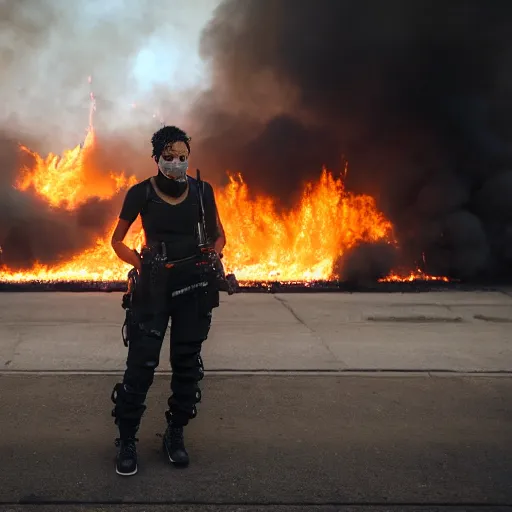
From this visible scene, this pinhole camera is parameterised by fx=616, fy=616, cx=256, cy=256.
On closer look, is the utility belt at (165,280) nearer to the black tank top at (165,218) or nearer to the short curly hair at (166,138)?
the black tank top at (165,218)

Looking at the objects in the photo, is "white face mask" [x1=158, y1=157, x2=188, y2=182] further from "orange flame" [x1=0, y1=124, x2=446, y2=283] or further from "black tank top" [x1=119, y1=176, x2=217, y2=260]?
"orange flame" [x1=0, y1=124, x2=446, y2=283]

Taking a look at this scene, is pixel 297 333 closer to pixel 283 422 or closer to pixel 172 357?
pixel 283 422

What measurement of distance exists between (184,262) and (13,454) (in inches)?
54.7

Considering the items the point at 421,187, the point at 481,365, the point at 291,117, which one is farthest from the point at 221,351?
the point at 291,117


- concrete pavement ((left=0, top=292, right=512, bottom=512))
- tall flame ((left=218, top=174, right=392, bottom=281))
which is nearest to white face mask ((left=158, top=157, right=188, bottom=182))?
concrete pavement ((left=0, top=292, right=512, bottom=512))

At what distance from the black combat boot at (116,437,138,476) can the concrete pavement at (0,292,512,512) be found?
0.18 feet

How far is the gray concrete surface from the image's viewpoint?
549cm

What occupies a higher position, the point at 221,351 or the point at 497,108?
the point at 497,108

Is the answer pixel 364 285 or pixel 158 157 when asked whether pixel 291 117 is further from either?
pixel 158 157

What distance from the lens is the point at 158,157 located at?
127 inches

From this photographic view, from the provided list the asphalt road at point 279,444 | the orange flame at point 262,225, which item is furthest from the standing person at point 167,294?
the orange flame at point 262,225

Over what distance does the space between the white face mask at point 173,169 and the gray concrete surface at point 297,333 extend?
247 cm

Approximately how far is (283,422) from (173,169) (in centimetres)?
175

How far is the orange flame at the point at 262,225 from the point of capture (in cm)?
1530
